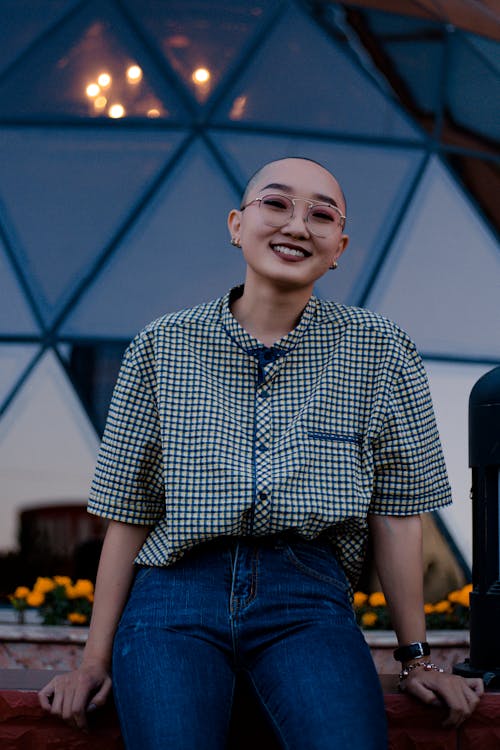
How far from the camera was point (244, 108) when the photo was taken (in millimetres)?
7402

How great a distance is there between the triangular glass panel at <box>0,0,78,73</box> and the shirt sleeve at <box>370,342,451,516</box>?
5.91 metres

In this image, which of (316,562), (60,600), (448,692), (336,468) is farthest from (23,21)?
(448,692)

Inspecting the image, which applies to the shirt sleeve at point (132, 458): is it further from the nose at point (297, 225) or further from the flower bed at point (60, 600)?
the flower bed at point (60, 600)

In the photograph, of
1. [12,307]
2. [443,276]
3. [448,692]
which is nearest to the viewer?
[448,692]

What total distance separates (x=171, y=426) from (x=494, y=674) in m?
1.15

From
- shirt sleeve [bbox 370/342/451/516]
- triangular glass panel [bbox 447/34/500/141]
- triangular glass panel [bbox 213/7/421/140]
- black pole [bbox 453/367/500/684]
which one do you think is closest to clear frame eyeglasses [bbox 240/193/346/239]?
shirt sleeve [bbox 370/342/451/516]

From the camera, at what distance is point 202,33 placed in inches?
296

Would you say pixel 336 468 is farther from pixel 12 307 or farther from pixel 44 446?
pixel 12 307

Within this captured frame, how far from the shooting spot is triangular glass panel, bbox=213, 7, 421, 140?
741cm

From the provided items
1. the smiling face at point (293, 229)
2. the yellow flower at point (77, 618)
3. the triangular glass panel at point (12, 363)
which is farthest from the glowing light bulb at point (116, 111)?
the smiling face at point (293, 229)

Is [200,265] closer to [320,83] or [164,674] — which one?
[320,83]

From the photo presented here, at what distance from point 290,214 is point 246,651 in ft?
3.69

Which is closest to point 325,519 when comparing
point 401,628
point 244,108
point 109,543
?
point 401,628

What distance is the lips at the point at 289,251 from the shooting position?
102 inches
